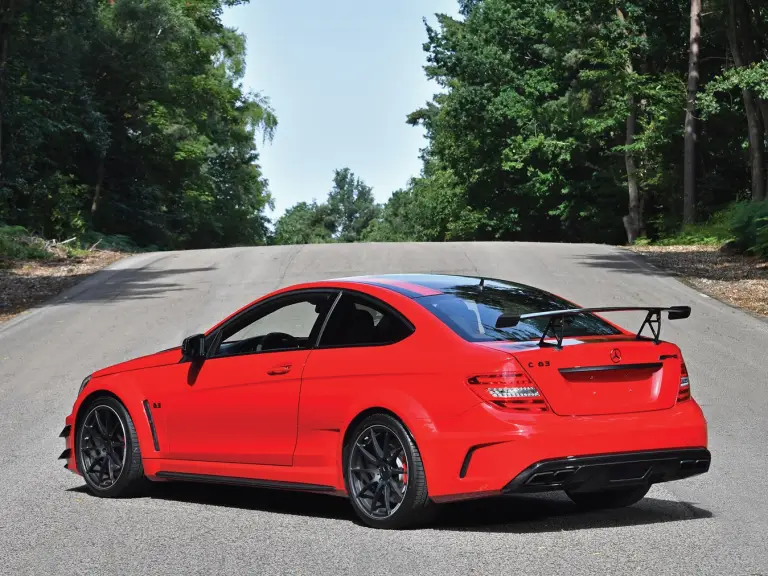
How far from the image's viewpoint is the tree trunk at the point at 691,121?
1663 inches

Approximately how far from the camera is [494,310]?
288 inches

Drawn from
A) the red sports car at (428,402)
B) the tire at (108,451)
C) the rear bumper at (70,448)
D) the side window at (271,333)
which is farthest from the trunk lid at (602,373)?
the rear bumper at (70,448)

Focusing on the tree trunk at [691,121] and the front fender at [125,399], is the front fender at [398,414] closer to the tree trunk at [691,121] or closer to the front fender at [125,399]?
the front fender at [125,399]

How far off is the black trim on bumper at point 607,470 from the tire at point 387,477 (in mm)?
529

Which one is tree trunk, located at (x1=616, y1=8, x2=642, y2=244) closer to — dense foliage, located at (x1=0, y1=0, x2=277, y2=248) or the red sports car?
dense foliage, located at (x1=0, y1=0, x2=277, y2=248)

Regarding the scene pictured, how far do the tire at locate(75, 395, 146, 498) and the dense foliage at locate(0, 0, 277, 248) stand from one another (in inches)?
1225

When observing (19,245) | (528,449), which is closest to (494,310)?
(528,449)

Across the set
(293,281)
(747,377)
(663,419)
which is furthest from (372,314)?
(293,281)

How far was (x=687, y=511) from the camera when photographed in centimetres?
766

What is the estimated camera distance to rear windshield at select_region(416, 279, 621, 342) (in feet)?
23.0

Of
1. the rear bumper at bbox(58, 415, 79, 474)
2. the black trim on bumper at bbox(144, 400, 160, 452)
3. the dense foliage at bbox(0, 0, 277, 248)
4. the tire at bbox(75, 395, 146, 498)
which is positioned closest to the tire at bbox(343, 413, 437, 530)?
the black trim on bumper at bbox(144, 400, 160, 452)

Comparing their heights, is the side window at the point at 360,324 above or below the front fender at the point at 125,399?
above

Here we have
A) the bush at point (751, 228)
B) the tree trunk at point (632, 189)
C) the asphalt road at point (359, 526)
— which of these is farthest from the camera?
the tree trunk at point (632, 189)

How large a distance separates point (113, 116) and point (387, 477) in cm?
4626
